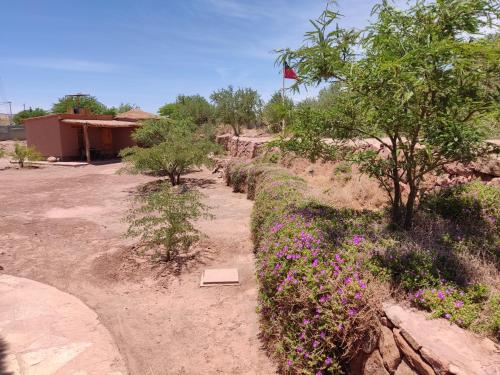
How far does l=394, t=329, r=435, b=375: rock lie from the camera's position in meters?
2.39

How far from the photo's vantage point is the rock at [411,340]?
2513 millimetres

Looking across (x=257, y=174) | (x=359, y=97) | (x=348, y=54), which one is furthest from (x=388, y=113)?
(x=257, y=174)

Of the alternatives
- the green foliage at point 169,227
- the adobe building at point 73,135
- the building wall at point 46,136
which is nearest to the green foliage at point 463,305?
the green foliage at point 169,227

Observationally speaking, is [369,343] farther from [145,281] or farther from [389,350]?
[145,281]

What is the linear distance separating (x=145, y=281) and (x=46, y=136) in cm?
2189

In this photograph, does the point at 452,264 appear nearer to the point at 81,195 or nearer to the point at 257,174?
the point at 257,174

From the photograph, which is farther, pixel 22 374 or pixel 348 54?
pixel 348 54

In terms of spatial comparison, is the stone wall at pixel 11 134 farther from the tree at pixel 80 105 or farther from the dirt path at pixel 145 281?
the dirt path at pixel 145 281

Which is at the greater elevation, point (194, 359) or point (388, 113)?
point (388, 113)

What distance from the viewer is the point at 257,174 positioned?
11008 millimetres

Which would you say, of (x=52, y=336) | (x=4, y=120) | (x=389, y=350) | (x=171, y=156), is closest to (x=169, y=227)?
(x=52, y=336)

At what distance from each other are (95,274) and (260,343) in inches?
139

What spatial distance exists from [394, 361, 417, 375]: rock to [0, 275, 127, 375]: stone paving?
2.75m

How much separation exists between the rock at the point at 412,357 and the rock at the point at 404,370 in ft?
0.15
